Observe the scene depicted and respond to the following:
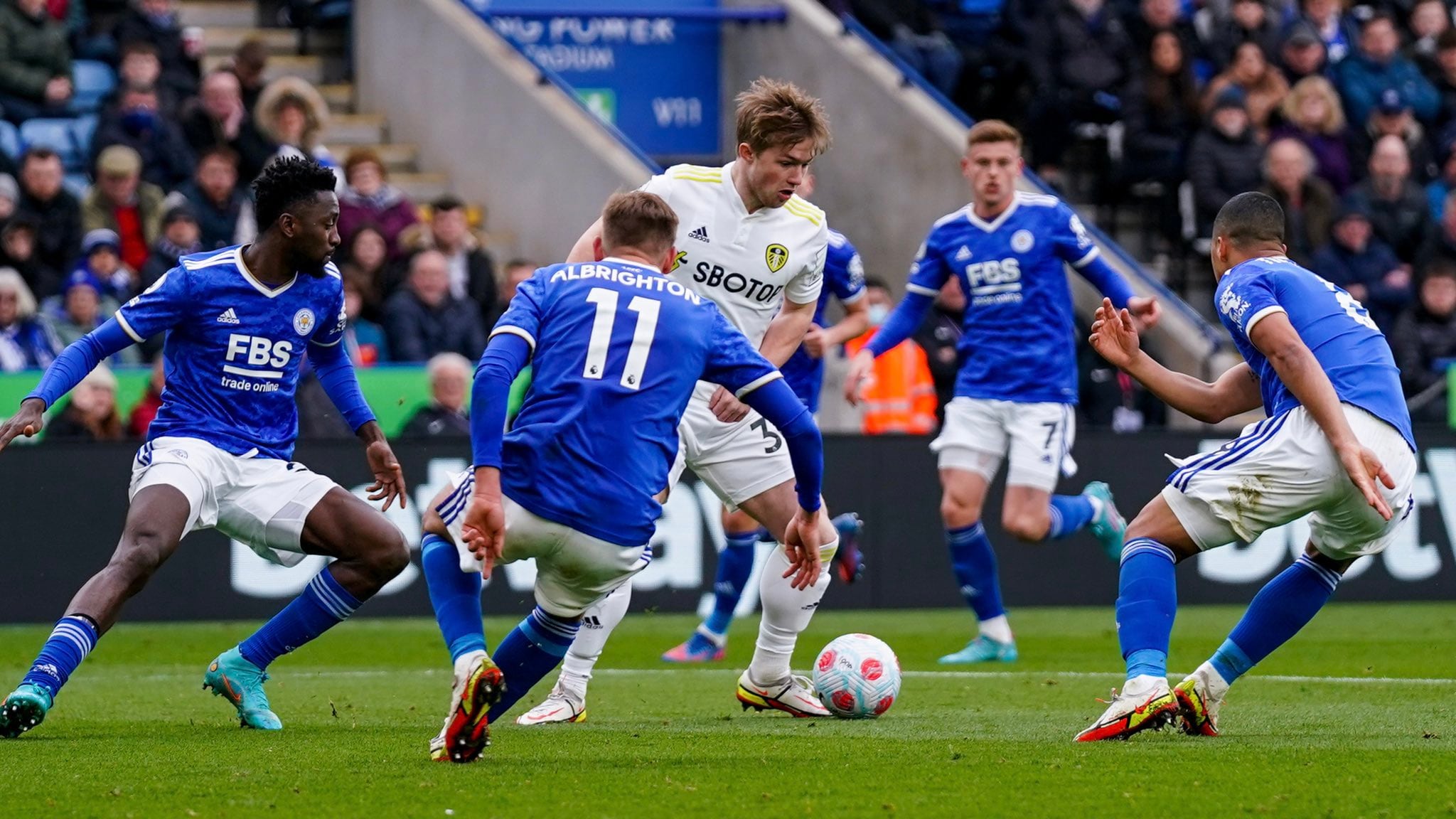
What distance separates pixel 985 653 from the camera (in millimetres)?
10672

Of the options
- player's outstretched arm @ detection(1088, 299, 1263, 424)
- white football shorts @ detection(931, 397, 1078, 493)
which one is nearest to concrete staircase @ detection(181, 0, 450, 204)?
white football shorts @ detection(931, 397, 1078, 493)

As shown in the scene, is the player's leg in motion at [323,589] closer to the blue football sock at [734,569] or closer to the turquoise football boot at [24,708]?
the turquoise football boot at [24,708]

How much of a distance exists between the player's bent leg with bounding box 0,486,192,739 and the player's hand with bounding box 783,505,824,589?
2185 millimetres

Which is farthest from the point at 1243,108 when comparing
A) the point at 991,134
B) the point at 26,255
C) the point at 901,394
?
the point at 26,255

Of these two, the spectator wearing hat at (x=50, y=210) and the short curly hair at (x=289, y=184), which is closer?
the short curly hair at (x=289, y=184)

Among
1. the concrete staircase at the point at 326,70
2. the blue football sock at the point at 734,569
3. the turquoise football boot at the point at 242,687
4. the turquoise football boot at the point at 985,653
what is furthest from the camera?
the concrete staircase at the point at 326,70

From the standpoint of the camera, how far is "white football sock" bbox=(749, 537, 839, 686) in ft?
25.6

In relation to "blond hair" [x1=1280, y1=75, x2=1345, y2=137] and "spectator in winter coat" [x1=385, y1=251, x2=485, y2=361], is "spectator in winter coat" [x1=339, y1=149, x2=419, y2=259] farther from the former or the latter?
"blond hair" [x1=1280, y1=75, x2=1345, y2=137]

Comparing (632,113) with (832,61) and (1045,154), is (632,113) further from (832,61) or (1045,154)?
(1045,154)

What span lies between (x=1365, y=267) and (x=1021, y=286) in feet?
23.3

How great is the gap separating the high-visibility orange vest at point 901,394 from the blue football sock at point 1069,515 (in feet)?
13.7

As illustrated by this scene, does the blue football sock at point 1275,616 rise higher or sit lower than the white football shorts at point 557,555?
lower

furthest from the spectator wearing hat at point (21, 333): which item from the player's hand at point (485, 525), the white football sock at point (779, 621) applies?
the player's hand at point (485, 525)

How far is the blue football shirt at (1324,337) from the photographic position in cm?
683
